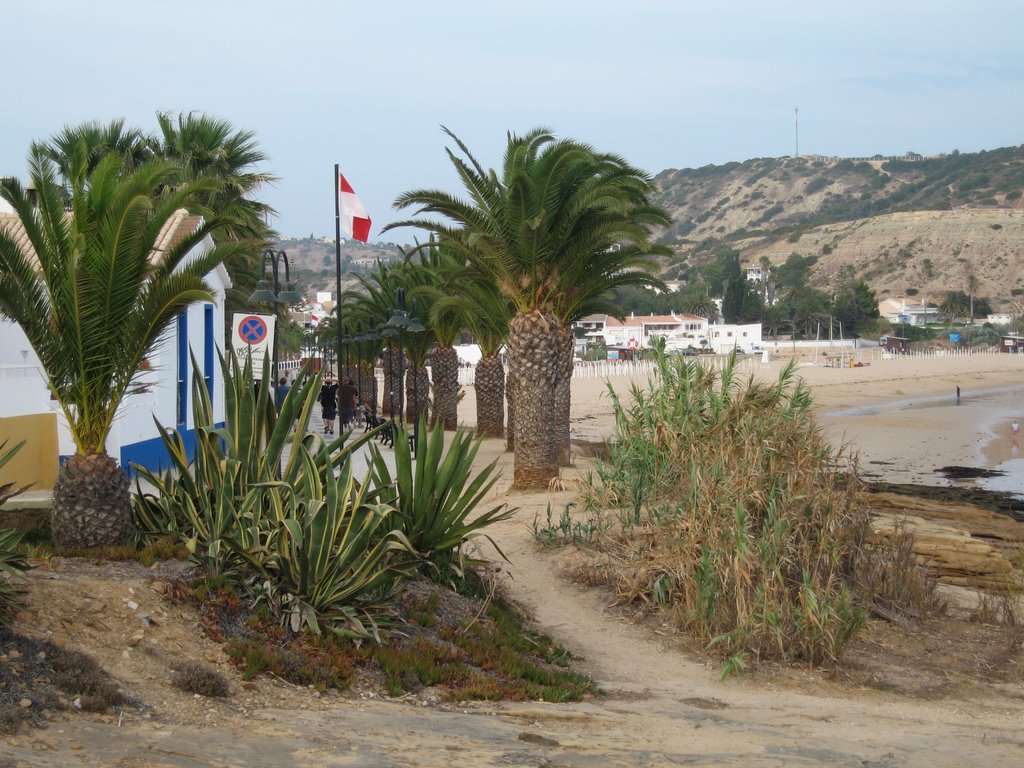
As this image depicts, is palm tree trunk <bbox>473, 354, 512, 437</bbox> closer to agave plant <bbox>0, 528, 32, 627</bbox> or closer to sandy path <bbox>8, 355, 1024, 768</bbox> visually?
sandy path <bbox>8, 355, 1024, 768</bbox>

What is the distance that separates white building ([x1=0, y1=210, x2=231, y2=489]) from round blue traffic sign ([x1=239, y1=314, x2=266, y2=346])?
1.43 ft

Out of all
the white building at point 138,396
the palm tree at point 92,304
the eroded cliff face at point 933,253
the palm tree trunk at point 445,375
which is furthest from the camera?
the eroded cliff face at point 933,253

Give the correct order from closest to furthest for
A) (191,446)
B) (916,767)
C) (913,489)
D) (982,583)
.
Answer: (916,767) < (982,583) < (191,446) < (913,489)

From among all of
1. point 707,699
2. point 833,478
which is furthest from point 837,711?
point 833,478

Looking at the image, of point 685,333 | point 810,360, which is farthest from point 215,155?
point 685,333

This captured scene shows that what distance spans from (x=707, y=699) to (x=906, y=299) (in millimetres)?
140324

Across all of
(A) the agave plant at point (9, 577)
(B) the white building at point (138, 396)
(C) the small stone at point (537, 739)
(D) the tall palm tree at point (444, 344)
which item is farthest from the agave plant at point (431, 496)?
(D) the tall palm tree at point (444, 344)

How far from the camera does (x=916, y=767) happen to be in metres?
6.44

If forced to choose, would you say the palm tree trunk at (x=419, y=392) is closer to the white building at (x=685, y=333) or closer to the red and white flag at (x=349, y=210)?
the red and white flag at (x=349, y=210)

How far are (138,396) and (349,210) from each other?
6.48 metres

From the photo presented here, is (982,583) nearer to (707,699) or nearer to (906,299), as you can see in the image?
(707,699)

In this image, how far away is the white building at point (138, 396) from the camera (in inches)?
518

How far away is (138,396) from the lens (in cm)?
1582

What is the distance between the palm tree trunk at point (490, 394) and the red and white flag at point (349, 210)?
7.64m
